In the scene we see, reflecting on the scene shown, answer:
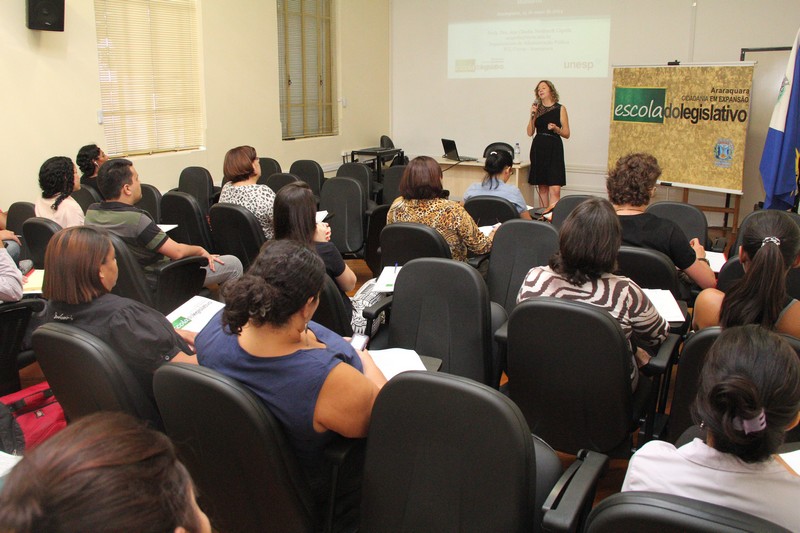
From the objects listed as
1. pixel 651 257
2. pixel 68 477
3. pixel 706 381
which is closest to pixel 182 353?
pixel 68 477

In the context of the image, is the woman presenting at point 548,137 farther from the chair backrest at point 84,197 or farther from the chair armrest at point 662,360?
the chair armrest at point 662,360

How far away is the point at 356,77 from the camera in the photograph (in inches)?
348

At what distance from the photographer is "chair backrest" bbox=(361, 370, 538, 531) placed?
4.50 ft

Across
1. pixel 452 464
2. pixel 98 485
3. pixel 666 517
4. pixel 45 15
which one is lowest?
pixel 452 464

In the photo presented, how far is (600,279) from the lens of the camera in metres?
2.30

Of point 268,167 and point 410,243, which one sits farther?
point 268,167

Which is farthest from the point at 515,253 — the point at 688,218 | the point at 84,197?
the point at 84,197

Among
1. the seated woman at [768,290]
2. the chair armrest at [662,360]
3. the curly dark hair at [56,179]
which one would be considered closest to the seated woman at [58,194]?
the curly dark hair at [56,179]

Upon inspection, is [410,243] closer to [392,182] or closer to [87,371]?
[87,371]

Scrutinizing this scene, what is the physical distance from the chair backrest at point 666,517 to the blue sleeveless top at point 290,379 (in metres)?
0.72

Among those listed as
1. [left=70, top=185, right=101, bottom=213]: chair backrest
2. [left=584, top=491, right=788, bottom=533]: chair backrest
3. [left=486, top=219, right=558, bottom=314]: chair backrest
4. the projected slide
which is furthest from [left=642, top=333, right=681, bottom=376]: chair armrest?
the projected slide

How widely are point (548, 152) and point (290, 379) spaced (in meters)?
6.25

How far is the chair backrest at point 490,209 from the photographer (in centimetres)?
430

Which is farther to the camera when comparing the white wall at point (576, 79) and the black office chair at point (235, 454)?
the white wall at point (576, 79)
